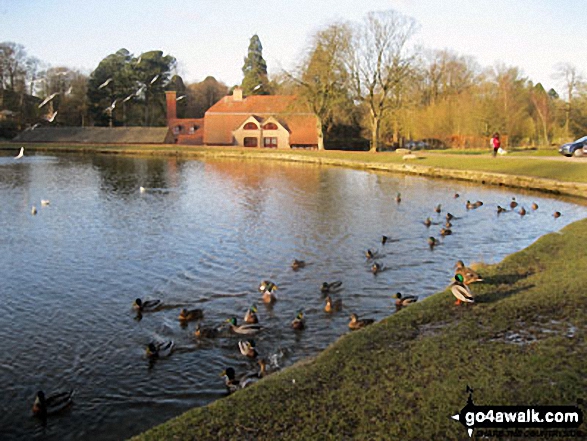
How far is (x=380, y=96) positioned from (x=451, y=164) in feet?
71.3

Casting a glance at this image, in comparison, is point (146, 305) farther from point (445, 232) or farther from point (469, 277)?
point (445, 232)

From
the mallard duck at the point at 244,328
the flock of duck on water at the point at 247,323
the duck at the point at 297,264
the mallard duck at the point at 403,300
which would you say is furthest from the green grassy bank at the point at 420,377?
the duck at the point at 297,264

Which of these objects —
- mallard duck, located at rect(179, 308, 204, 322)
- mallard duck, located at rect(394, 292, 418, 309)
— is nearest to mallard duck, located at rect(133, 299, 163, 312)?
mallard duck, located at rect(179, 308, 204, 322)

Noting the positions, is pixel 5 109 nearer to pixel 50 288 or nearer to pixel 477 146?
pixel 477 146

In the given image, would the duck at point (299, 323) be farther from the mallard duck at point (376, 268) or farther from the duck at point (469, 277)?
the mallard duck at point (376, 268)

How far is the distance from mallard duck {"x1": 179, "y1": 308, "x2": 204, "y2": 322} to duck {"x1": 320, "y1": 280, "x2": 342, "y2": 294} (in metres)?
3.14

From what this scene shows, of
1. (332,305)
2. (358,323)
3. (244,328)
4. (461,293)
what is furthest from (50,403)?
(461,293)

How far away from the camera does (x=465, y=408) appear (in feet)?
19.8

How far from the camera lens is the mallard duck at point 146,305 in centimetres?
1182

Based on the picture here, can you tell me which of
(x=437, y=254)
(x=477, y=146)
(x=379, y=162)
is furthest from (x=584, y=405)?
(x=477, y=146)

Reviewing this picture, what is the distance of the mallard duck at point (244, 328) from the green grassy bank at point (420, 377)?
2.26 metres

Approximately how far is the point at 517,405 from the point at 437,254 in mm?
11039

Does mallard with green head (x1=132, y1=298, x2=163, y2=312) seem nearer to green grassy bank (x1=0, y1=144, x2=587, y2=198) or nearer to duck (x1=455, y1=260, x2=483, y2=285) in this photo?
duck (x1=455, y1=260, x2=483, y2=285)

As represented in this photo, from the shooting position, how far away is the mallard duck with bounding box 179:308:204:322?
37.0ft
